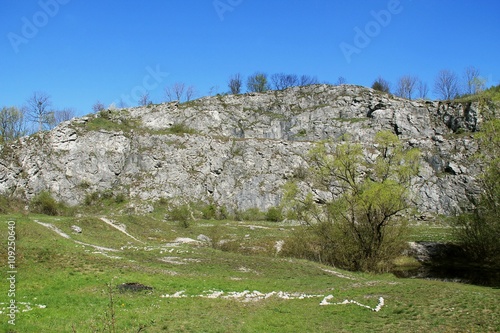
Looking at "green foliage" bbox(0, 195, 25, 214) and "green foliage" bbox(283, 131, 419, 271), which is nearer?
"green foliage" bbox(283, 131, 419, 271)

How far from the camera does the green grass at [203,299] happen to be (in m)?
16.6

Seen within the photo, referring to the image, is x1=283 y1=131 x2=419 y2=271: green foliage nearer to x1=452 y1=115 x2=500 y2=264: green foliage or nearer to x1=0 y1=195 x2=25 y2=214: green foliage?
x1=452 y1=115 x2=500 y2=264: green foliage

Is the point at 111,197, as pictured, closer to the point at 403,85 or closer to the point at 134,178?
the point at 134,178

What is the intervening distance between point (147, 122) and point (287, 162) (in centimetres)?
4161

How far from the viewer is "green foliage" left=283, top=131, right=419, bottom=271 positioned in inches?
1470

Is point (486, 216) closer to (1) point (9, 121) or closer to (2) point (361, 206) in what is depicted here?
(2) point (361, 206)

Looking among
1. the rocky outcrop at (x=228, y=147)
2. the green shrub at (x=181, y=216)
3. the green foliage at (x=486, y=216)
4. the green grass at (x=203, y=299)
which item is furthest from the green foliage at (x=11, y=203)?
the green foliage at (x=486, y=216)

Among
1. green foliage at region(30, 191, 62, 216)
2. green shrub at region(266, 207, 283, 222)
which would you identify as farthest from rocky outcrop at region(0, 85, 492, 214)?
green foliage at region(30, 191, 62, 216)

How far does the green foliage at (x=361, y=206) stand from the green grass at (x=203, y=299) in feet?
16.6

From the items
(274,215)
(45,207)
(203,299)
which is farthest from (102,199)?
(203,299)

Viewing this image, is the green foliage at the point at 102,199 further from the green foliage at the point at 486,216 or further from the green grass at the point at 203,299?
the green foliage at the point at 486,216

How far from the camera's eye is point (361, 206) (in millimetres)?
37969

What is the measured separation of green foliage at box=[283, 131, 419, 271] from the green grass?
5.07m

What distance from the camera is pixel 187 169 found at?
96938 mm
